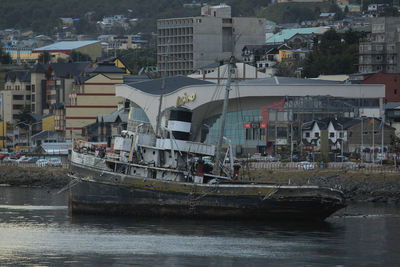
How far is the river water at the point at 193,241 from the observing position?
51.9m

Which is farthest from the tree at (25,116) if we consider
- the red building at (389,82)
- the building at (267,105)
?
the red building at (389,82)

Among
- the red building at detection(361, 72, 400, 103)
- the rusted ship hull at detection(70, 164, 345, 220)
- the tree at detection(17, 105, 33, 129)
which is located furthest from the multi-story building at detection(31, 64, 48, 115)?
the rusted ship hull at detection(70, 164, 345, 220)

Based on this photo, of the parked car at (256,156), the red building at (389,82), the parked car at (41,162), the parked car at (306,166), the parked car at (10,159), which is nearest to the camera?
the parked car at (306,166)

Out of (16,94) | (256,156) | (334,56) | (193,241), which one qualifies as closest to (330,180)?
(256,156)

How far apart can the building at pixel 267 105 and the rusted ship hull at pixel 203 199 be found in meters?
58.7

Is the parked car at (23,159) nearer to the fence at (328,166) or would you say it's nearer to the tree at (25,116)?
the fence at (328,166)

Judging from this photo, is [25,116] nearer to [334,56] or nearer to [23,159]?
[23,159]

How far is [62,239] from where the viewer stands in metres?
57.9

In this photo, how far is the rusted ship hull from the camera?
64188 mm

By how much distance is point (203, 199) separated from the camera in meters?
65.1

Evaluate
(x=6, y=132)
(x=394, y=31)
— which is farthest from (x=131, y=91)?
(x=394, y=31)

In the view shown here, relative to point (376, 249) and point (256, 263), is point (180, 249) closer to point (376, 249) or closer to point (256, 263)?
point (256, 263)

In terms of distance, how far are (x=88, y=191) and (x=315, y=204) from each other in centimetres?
1515

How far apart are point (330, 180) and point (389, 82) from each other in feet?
201
